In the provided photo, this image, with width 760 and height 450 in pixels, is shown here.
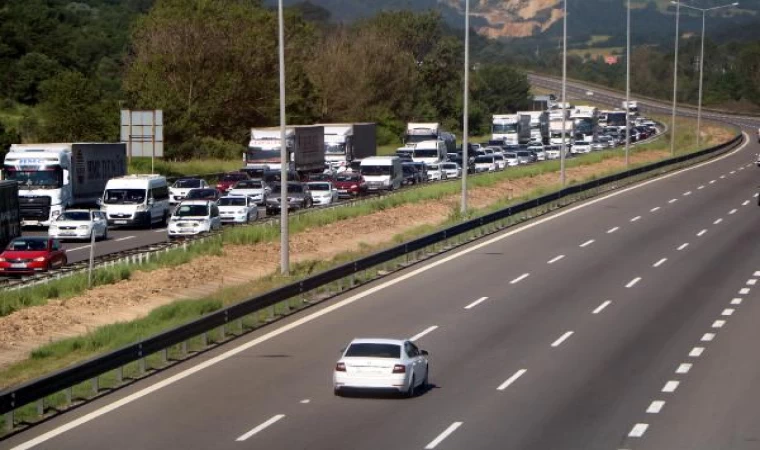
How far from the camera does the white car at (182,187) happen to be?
72562 millimetres

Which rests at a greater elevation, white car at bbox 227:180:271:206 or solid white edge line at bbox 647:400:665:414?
white car at bbox 227:180:271:206

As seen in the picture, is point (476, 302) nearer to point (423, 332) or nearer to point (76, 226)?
point (423, 332)

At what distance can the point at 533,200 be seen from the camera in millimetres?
57969

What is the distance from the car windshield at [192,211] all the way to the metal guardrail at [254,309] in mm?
10761

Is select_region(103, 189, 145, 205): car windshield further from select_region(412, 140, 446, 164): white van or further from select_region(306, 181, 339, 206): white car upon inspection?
select_region(412, 140, 446, 164): white van

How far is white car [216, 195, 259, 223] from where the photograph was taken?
59156 millimetres

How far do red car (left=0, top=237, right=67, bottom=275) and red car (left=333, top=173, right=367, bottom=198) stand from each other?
31565mm

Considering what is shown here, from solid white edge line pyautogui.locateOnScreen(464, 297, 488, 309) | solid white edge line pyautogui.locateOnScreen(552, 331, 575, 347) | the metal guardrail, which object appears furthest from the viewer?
solid white edge line pyautogui.locateOnScreen(464, 297, 488, 309)

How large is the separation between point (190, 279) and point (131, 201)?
62.9 feet

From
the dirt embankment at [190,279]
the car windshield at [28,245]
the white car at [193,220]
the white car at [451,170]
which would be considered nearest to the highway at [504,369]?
the dirt embankment at [190,279]

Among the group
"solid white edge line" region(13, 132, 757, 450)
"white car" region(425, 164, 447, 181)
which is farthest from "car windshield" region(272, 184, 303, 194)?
"white car" region(425, 164, 447, 181)

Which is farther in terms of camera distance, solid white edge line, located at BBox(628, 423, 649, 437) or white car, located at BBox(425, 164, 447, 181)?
white car, located at BBox(425, 164, 447, 181)

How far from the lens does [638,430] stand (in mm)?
21453

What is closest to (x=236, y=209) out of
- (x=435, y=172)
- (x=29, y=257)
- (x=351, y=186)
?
(x=29, y=257)
